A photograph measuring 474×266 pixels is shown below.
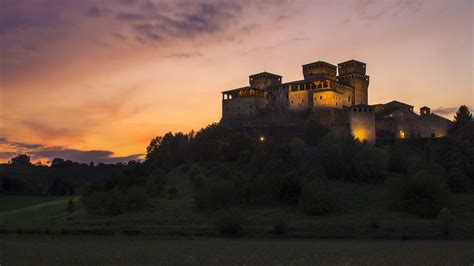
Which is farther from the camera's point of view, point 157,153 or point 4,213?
point 157,153

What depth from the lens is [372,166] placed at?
76.4 metres

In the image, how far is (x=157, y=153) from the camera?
112188 millimetres

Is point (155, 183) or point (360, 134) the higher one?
point (360, 134)

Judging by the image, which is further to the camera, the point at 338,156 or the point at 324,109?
the point at 324,109

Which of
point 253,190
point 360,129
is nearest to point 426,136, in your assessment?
point 360,129

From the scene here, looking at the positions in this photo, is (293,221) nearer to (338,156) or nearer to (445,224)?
(445,224)

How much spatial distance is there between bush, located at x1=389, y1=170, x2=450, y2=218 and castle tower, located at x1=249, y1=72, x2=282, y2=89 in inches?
2800

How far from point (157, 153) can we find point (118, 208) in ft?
153

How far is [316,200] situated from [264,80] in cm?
7306

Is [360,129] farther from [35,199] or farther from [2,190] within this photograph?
[2,190]

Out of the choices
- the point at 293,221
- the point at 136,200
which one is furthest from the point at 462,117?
the point at 136,200

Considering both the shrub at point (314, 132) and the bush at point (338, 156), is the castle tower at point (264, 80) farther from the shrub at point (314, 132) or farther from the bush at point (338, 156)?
the bush at point (338, 156)

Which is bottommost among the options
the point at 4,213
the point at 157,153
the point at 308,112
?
the point at 4,213

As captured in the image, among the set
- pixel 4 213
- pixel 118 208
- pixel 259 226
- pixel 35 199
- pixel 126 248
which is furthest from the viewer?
pixel 35 199
